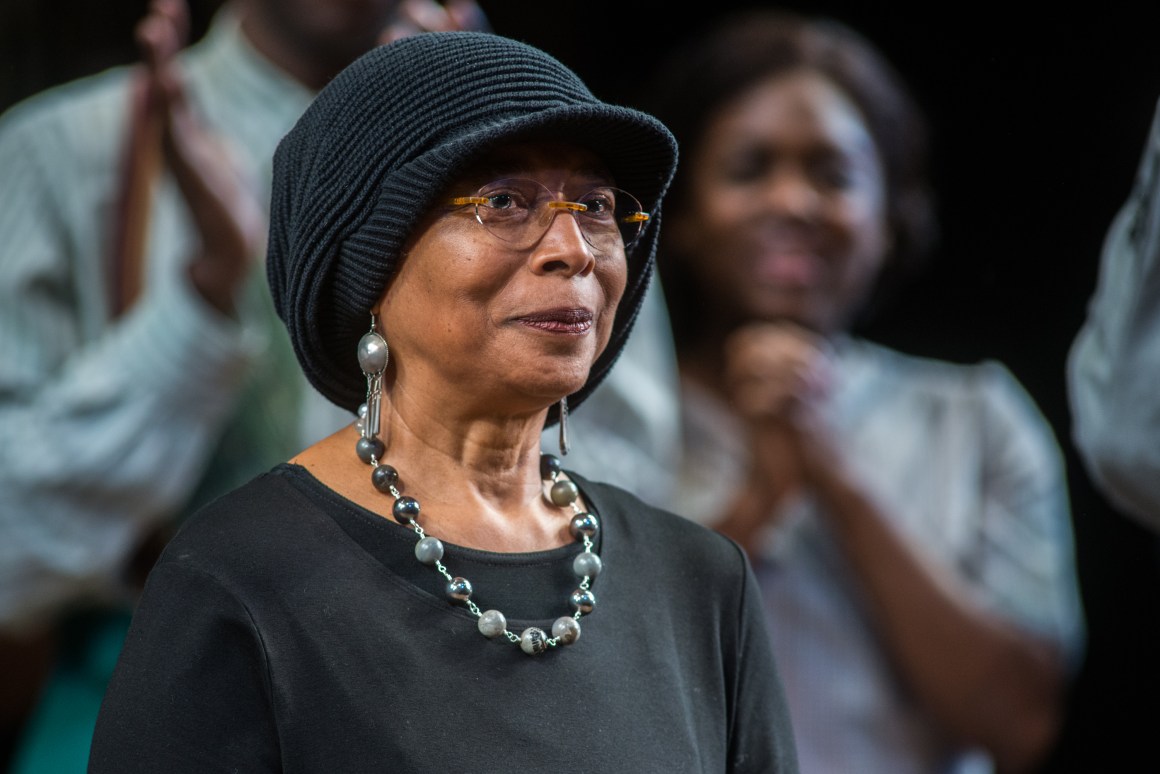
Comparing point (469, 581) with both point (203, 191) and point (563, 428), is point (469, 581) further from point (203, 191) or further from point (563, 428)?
point (203, 191)

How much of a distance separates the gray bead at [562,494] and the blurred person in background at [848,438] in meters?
1.43

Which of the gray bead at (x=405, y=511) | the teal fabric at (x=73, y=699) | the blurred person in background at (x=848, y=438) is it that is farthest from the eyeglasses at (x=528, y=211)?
the blurred person in background at (x=848, y=438)

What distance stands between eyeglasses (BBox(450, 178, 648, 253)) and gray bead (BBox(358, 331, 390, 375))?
17 centimetres

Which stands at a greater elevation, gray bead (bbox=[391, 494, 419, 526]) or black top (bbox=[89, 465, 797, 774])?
gray bead (bbox=[391, 494, 419, 526])

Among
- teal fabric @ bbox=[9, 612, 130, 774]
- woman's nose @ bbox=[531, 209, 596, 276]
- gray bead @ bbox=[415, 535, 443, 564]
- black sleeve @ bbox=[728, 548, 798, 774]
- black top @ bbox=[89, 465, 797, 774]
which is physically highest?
woman's nose @ bbox=[531, 209, 596, 276]

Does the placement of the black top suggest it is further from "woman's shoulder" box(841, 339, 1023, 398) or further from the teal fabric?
"woman's shoulder" box(841, 339, 1023, 398)

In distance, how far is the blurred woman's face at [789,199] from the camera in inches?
130

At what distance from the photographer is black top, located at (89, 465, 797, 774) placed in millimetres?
1409

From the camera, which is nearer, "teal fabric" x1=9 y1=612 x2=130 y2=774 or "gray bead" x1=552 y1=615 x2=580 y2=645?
"gray bead" x1=552 y1=615 x2=580 y2=645

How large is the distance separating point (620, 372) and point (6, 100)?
4.13 ft

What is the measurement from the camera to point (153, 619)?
1440 millimetres

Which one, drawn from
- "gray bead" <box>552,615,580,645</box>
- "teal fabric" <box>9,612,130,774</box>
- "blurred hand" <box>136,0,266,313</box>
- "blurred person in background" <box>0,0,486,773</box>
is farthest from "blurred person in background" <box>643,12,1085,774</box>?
"gray bead" <box>552,615,580,645</box>

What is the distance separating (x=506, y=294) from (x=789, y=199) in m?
1.89

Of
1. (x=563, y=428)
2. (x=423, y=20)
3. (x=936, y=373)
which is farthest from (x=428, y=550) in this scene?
(x=936, y=373)
